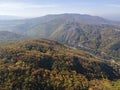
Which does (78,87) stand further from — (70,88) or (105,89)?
(105,89)

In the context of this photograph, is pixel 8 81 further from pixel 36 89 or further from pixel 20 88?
pixel 36 89

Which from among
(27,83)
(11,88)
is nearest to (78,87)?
(27,83)

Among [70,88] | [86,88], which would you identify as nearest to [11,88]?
[70,88]

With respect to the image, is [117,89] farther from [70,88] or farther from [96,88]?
[70,88]

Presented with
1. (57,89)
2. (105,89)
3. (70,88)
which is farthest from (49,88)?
(105,89)

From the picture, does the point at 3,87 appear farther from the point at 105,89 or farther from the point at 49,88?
the point at 105,89
